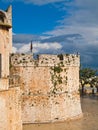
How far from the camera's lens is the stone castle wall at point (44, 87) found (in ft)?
103

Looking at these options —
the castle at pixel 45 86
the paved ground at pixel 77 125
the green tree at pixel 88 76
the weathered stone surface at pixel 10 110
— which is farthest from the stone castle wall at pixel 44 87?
the green tree at pixel 88 76

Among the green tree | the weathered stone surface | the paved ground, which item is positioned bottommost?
the paved ground

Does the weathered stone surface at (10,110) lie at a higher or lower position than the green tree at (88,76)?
lower

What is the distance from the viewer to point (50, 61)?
32438mm

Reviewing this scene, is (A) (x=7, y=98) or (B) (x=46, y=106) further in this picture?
(B) (x=46, y=106)

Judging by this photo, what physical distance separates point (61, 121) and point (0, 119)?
16211 millimetres

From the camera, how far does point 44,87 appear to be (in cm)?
3209

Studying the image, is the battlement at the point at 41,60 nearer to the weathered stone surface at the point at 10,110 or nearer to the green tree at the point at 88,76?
the weathered stone surface at the point at 10,110

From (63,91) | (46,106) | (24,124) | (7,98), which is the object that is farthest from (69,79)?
(7,98)

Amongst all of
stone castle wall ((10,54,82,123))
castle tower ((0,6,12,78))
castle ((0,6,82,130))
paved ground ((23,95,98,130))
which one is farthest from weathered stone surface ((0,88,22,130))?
stone castle wall ((10,54,82,123))

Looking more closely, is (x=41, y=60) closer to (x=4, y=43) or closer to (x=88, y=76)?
(x=4, y=43)

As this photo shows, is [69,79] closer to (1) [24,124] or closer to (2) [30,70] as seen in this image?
(2) [30,70]

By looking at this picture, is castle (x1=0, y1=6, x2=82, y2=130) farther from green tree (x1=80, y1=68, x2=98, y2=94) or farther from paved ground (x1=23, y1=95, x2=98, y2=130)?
green tree (x1=80, y1=68, x2=98, y2=94)

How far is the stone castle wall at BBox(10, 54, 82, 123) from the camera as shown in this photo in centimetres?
3141
